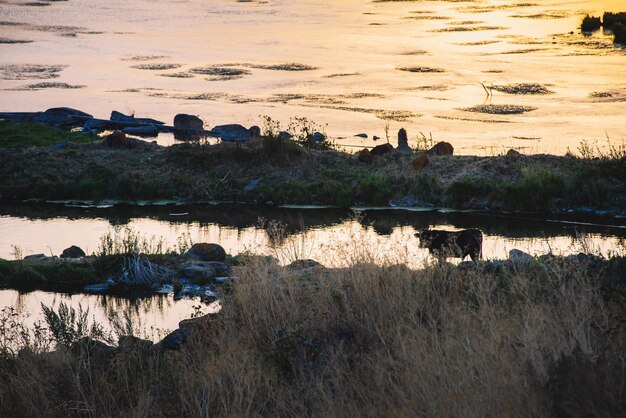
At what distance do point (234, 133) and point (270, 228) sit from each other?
9.60 m

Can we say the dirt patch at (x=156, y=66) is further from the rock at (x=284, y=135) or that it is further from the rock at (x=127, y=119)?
the rock at (x=284, y=135)

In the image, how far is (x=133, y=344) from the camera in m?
11.6

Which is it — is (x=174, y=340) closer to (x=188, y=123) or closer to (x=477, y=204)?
(x=477, y=204)

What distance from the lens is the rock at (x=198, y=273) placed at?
1730 centimetres

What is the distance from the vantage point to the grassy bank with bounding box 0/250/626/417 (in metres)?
8.21

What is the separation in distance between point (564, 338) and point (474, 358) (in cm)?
83

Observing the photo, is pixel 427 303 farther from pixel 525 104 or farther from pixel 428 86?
pixel 428 86

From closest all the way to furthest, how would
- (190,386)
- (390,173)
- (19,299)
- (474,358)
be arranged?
(474,358)
(190,386)
(19,299)
(390,173)

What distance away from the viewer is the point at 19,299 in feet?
55.9

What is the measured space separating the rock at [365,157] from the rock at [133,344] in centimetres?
1400

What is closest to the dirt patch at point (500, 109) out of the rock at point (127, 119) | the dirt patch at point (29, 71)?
the rock at point (127, 119)

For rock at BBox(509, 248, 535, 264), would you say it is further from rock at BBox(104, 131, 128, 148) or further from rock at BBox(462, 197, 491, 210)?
rock at BBox(104, 131, 128, 148)

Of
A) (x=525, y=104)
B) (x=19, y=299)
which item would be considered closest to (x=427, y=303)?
(x=19, y=299)

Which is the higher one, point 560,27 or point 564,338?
point 560,27
